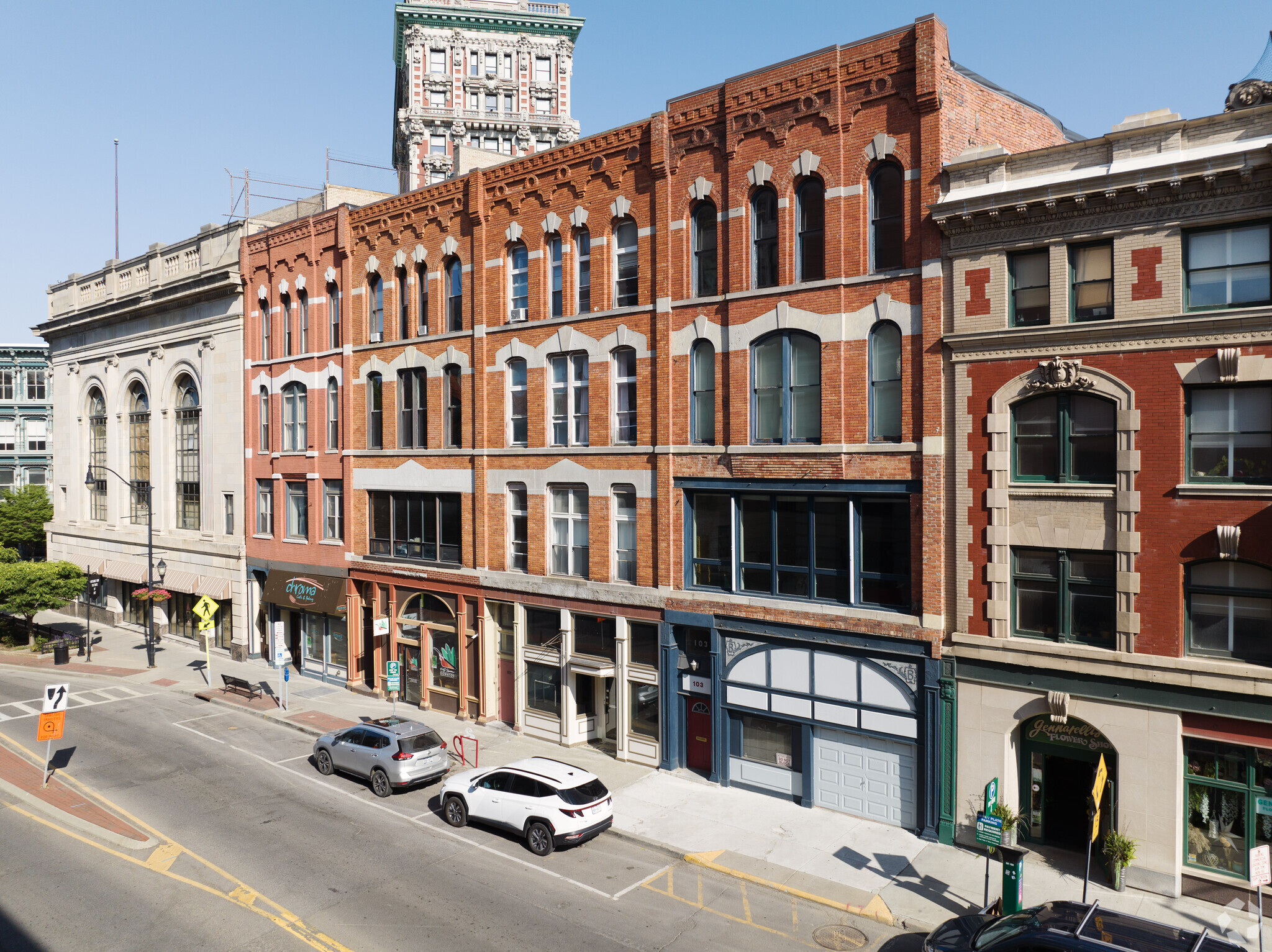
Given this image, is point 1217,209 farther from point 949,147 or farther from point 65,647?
point 65,647

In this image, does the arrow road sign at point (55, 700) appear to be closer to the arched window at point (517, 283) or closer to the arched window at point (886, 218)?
the arched window at point (517, 283)

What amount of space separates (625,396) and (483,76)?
5692cm

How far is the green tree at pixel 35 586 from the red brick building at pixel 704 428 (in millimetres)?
20393

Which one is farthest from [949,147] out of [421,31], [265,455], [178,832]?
[421,31]

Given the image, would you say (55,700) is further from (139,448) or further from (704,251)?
(139,448)

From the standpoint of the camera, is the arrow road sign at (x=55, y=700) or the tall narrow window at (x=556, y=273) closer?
the arrow road sign at (x=55, y=700)

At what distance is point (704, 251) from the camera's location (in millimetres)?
23172

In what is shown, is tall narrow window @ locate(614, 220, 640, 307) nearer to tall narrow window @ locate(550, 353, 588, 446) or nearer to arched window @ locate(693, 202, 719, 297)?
arched window @ locate(693, 202, 719, 297)

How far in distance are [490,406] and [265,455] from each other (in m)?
14.7

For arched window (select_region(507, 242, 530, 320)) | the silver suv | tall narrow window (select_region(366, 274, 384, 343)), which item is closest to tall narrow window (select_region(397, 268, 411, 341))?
tall narrow window (select_region(366, 274, 384, 343))

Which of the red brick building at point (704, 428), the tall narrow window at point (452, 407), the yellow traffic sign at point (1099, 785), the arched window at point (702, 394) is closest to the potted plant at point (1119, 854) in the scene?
the yellow traffic sign at point (1099, 785)

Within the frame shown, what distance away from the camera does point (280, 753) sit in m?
25.5

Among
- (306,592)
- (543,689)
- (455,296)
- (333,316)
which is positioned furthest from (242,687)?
(455,296)

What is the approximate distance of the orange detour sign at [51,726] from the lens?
72.5ft
